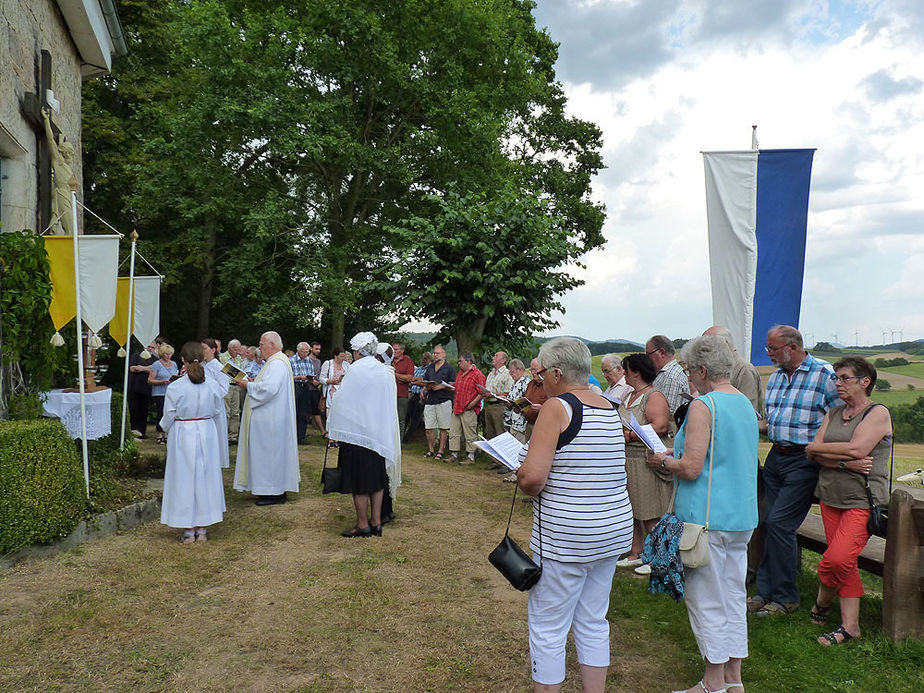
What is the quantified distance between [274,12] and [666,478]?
1757 centimetres

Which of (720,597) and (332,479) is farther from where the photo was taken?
(332,479)

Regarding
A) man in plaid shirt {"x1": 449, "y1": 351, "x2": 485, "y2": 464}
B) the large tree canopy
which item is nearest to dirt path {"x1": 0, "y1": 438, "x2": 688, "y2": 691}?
man in plaid shirt {"x1": 449, "y1": 351, "x2": 485, "y2": 464}

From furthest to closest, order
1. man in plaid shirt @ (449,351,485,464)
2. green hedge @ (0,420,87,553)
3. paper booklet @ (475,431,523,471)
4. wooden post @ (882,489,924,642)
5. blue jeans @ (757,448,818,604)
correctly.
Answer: man in plaid shirt @ (449,351,485,464) < green hedge @ (0,420,87,553) < blue jeans @ (757,448,818,604) < wooden post @ (882,489,924,642) < paper booklet @ (475,431,523,471)

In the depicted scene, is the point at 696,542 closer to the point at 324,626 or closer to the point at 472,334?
the point at 324,626

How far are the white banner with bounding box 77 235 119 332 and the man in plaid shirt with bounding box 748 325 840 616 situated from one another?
6.28 meters

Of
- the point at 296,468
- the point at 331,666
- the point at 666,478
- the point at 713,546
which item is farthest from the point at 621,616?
the point at 296,468

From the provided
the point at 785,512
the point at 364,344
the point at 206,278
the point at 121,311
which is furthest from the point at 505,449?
the point at 206,278

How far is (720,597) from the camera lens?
3525mm

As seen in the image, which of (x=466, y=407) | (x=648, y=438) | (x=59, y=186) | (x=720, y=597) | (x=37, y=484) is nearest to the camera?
(x=720, y=597)

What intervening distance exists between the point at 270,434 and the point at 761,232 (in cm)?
560

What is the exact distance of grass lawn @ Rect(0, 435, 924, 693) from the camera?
401 cm

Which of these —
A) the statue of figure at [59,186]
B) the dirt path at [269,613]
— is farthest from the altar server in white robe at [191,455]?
the statue of figure at [59,186]

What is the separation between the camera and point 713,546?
11.6 feet

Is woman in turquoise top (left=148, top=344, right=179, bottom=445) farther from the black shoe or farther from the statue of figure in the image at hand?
the black shoe
